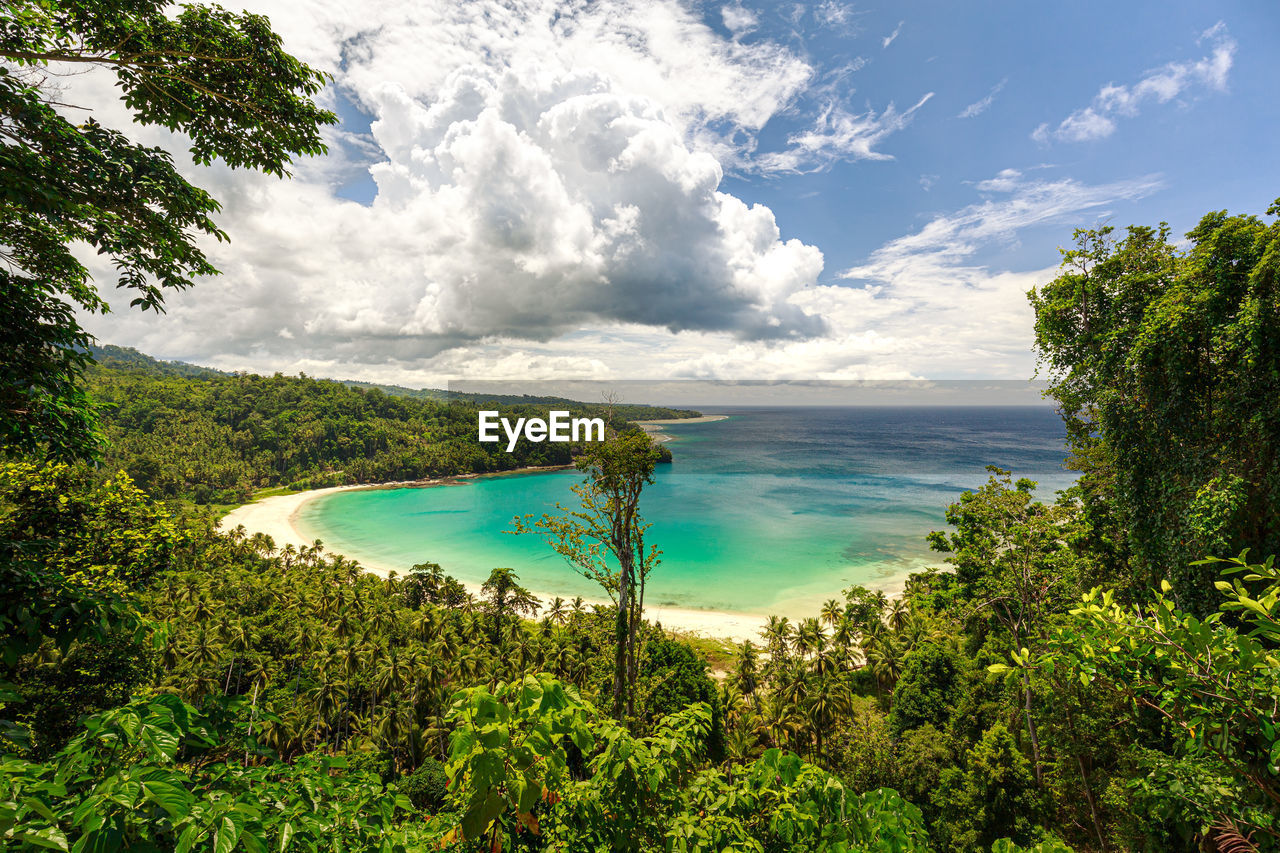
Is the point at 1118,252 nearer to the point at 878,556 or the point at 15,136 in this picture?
the point at 15,136

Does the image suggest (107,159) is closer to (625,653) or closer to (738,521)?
(625,653)

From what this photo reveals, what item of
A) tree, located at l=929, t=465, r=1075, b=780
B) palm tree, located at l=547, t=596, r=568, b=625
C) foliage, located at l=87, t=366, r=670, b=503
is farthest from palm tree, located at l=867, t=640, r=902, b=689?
foliage, located at l=87, t=366, r=670, b=503

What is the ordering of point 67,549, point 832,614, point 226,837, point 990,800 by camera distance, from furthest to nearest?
point 832,614 → point 990,800 → point 67,549 → point 226,837

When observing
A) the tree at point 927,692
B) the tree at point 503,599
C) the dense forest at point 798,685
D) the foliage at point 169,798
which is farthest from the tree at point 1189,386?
the tree at point 503,599

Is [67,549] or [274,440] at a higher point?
[67,549]

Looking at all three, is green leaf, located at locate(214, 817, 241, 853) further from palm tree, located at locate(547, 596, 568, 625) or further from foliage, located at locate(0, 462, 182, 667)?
palm tree, located at locate(547, 596, 568, 625)

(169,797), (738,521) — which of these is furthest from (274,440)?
(169,797)

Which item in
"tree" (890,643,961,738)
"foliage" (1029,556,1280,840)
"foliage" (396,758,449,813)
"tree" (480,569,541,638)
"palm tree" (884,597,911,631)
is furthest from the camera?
"tree" (480,569,541,638)
